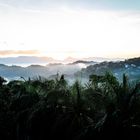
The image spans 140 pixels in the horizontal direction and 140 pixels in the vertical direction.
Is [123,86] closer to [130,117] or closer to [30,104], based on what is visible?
[130,117]

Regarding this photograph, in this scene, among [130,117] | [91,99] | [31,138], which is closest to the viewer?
[130,117]

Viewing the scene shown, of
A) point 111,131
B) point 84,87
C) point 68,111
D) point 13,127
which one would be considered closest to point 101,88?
point 84,87

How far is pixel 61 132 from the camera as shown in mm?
26703

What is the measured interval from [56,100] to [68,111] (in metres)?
1.88

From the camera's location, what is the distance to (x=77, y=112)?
25969 millimetres

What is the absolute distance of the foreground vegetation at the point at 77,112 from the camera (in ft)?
75.4

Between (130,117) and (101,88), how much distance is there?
192 inches

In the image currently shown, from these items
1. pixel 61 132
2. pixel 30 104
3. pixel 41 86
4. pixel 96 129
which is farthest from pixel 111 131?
pixel 41 86

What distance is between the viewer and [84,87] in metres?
27.5

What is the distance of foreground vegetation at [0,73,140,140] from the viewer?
22984mm

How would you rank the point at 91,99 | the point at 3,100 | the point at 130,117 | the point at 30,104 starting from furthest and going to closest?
the point at 3,100 < the point at 30,104 < the point at 91,99 < the point at 130,117

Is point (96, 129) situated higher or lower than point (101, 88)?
lower

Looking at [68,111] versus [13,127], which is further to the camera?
[13,127]

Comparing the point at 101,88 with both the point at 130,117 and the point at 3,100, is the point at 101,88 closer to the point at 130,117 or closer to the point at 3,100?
the point at 130,117
